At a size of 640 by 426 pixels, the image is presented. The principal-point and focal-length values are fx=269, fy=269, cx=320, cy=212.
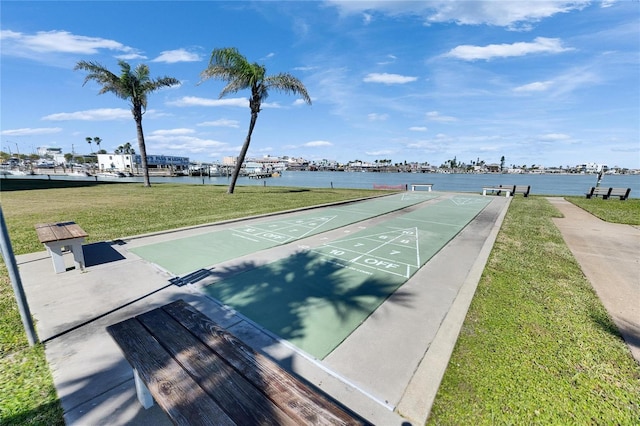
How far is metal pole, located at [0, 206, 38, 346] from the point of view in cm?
315

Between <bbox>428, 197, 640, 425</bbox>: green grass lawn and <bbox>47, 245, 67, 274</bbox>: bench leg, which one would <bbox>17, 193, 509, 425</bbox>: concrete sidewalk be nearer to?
<bbox>47, 245, 67, 274</bbox>: bench leg

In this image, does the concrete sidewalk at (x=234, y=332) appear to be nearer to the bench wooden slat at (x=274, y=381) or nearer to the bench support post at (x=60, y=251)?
the bench support post at (x=60, y=251)

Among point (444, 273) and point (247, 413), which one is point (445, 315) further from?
point (247, 413)

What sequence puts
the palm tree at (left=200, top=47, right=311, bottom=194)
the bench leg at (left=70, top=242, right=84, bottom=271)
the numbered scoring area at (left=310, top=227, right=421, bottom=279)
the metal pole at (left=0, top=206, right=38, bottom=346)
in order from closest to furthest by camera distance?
1. the metal pole at (left=0, top=206, right=38, bottom=346)
2. the bench leg at (left=70, top=242, right=84, bottom=271)
3. the numbered scoring area at (left=310, top=227, right=421, bottom=279)
4. the palm tree at (left=200, top=47, right=311, bottom=194)

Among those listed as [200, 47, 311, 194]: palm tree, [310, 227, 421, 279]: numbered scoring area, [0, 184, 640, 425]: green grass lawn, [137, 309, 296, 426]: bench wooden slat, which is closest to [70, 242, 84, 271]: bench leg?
[0, 184, 640, 425]: green grass lawn

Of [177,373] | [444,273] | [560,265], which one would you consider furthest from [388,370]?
[560,265]

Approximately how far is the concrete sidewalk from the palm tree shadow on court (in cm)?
18

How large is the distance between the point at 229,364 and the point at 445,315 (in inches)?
137

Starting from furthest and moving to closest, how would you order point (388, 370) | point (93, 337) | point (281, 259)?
point (281, 259) → point (93, 337) → point (388, 370)

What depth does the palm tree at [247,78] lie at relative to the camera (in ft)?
59.6

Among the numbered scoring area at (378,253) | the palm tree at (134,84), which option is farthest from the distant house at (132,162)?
the numbered scoring area at (378,253)

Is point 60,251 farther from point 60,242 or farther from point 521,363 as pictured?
point 521,363

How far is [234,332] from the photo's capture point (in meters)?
3.68

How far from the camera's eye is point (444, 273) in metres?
6.02
